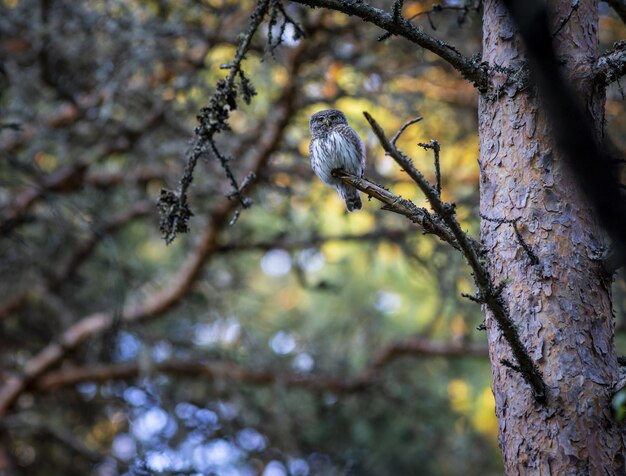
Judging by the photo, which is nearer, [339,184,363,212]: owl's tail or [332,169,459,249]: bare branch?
[332,169,459,249]: bare branch

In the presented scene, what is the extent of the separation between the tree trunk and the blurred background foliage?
8.69 ft

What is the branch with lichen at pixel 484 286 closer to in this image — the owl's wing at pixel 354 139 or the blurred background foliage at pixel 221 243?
the owl's wing at pixel 354 139

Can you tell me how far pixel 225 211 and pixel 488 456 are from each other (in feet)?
16.7

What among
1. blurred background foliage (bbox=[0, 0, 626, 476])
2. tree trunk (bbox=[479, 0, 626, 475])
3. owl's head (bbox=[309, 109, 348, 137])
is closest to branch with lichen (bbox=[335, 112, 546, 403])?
tree trunk (bbox=[479, 0, 626, 475])

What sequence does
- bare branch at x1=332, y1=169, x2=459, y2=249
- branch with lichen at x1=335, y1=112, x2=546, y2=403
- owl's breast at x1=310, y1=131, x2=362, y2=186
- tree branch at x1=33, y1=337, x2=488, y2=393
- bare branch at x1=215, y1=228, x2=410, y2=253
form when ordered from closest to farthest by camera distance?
branch with lichen at x1=335, y1=112, x2=546, y2=403
bare branch at x1=332, y1=169, x2=459, y2=249
owl's breast at x1=310, y1=131, x2=362, y2=186
bare branch at x1=215, y1=228, x2=410, y2=253
tree branch at x1=33, y1=337, x2=488, y2=393

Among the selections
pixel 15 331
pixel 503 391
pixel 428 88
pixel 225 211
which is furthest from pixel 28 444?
pixel 503 391

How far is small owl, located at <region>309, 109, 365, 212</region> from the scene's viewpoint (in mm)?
4301

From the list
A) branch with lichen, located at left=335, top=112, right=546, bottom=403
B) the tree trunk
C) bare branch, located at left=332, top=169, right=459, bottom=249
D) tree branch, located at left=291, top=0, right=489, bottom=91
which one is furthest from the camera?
tree branch, located at left=291, top=0, right=489, bottom=91

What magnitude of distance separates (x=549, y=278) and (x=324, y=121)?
258 cm

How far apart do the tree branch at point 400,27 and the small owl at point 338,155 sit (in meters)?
1.64

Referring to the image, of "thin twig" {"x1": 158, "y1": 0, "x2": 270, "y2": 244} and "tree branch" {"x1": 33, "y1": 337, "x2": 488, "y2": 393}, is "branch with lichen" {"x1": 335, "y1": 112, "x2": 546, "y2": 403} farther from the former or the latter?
"tree branch" {"x1": 33, "y1": 337, "x2": 488, "y2": 393}

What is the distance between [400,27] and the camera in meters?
2.51

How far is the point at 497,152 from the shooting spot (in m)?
2.64

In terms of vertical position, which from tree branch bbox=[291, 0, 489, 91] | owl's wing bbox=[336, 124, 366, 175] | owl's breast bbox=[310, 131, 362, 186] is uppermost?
owl's wing bbox=[336, 124, 366, 175]
